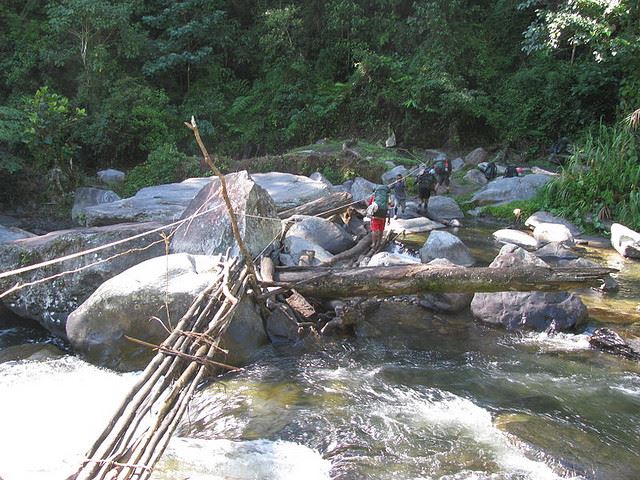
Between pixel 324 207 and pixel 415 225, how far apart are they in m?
2.97

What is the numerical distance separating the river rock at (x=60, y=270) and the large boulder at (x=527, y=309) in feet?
13.4

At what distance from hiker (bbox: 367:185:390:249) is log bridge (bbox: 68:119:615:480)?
1.84 metres

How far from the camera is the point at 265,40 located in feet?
64.4

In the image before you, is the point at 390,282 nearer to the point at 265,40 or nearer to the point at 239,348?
the point at 239,348

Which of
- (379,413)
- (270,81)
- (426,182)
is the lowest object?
(379,413)

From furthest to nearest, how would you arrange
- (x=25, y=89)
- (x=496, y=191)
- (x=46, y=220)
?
1. (x=25, y=89)
2. (x=496, y=191)
3. (x=46, y=220)

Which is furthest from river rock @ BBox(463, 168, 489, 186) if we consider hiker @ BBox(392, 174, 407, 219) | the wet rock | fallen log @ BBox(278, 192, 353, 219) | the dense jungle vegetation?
the wet rock

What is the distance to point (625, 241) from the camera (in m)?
9.64

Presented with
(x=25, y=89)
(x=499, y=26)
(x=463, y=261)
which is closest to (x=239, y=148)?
(x=25, y=89)

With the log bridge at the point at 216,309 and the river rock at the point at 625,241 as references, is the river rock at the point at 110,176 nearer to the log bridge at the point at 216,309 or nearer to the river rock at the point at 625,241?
the log bridge at the point at 216,309

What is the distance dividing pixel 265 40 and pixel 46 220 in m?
10.7

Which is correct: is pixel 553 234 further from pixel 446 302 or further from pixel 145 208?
pixel 145 208

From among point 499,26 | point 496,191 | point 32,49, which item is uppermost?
point 499,26

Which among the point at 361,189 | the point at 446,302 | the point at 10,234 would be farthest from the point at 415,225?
the point at 10,234
